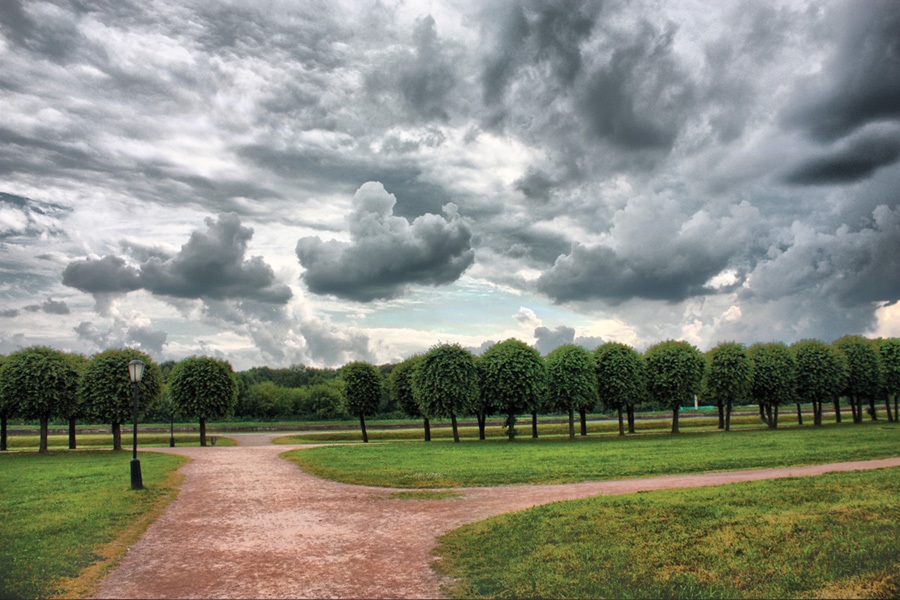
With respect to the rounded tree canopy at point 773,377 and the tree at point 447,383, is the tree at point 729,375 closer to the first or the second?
the rounded tree canopy at point 773,377

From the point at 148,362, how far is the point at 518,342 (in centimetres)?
3504

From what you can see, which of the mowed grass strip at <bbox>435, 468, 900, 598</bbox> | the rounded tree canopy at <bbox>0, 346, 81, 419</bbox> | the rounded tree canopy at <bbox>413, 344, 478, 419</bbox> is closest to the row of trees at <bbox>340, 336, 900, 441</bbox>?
the rounded tree canopy at <bbox>413, 344, 478, 419</bbox>

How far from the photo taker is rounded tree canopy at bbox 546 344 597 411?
50812 millimetres

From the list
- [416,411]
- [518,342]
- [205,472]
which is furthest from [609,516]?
[416,411]

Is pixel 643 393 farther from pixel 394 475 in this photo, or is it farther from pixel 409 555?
pixel 409 555

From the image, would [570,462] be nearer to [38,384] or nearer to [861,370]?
[38,384]

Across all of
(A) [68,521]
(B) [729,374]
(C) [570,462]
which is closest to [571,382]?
(B) [729,374]

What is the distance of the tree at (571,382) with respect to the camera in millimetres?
50812

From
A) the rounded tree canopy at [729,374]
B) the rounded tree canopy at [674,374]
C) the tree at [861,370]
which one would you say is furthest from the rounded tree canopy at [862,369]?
the rounded tree canopy at [674,374]

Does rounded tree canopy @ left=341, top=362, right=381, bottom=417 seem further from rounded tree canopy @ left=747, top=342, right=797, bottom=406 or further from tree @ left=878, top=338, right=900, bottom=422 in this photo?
tree @ left=878, top=338, right=900, bottom=422

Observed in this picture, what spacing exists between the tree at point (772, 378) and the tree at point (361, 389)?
1751 inches

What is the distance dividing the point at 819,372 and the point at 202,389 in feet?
233

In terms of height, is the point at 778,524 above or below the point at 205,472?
above

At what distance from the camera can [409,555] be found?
38.4 feet
